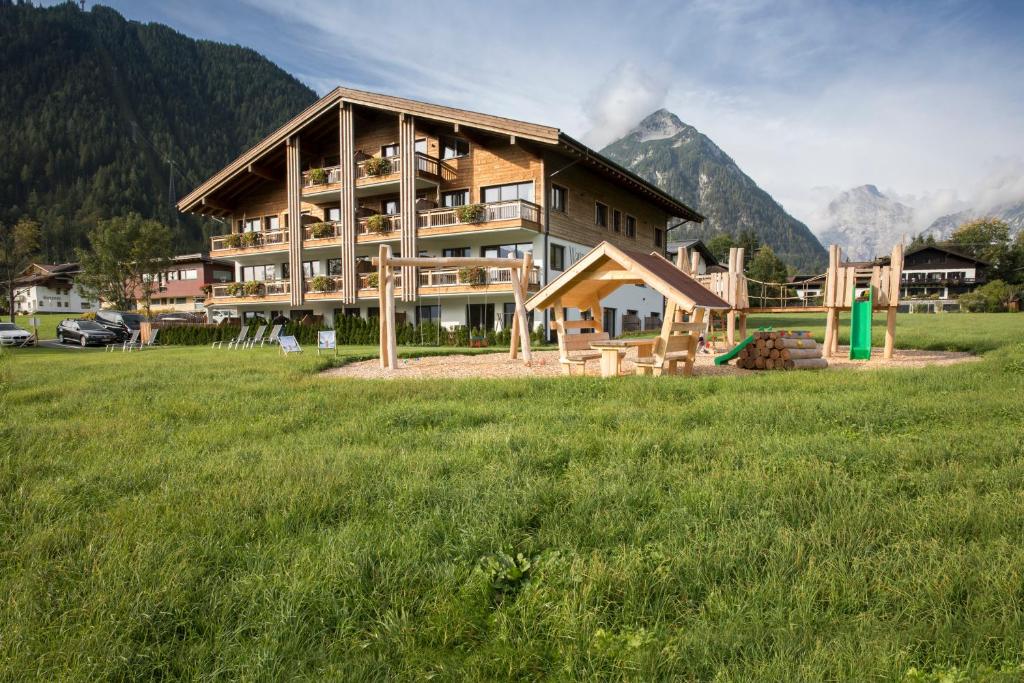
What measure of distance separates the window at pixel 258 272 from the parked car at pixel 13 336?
12.0m

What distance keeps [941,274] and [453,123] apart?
80226 mm

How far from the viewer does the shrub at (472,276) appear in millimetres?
27094

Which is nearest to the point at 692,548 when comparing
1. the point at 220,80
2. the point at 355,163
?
the point at 355,163

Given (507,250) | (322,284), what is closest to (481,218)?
(507,250)

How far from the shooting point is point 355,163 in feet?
101

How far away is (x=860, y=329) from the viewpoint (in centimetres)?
1405

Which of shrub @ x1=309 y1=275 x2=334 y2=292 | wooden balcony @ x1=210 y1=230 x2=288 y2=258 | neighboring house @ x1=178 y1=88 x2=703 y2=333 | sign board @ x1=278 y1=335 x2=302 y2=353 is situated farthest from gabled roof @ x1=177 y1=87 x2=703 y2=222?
sign board @ x1=278 y1=335 x2=302 y2=353

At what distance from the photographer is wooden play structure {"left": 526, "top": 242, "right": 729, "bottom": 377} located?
9992 millimetres

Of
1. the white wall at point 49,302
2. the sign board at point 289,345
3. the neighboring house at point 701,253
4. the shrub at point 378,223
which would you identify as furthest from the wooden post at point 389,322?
the white wall at point 49,302

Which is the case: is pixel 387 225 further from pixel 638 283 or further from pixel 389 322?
pixel 638 283

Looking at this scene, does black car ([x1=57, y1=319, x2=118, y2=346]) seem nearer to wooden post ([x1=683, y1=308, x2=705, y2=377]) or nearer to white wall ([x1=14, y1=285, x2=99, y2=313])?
wooden post ([x1=683, y1=308, x2=705, y2=377])

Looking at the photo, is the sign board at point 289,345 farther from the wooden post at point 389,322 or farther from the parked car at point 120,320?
the parked car at point 120,320

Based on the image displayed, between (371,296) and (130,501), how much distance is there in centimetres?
2751

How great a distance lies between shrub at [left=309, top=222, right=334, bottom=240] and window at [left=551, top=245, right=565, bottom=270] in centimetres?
1285
